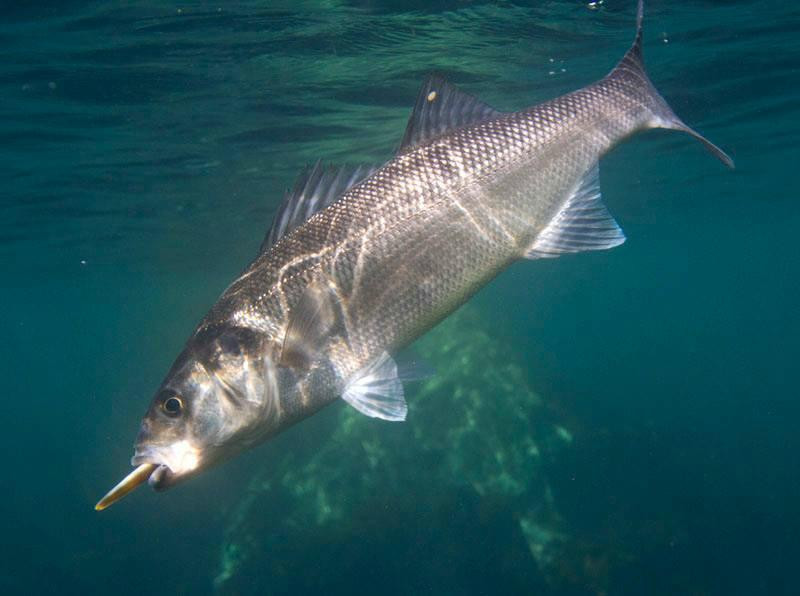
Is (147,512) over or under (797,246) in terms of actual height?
Answer: over

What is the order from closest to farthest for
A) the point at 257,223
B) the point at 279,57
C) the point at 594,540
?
the point at 279,57, the point at 594,540, the point at 257,223

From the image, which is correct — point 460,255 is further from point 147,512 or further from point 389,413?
point 147,512

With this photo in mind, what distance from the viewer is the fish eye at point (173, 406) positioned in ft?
9.82

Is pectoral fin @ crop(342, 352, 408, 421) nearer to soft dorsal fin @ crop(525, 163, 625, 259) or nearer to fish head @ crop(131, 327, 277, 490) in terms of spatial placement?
fish head @ crop(131, 327, 277, 490)

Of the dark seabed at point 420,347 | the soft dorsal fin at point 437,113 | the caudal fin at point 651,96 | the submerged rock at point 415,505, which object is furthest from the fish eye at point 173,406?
the submerged rock at point 415,505

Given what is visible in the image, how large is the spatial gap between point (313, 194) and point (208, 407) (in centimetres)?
143

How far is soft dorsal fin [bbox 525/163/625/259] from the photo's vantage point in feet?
11.9

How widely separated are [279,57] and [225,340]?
9.43 meters

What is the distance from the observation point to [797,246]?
6700cm

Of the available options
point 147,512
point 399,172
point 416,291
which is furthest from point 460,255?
point 147,512

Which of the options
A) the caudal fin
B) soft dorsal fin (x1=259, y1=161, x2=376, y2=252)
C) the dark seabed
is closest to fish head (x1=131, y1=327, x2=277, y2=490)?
soft dorsal fin (x1=259, y1=161, x2=376, y2=252)

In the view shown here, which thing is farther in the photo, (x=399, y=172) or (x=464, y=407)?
(x=464, y=407)

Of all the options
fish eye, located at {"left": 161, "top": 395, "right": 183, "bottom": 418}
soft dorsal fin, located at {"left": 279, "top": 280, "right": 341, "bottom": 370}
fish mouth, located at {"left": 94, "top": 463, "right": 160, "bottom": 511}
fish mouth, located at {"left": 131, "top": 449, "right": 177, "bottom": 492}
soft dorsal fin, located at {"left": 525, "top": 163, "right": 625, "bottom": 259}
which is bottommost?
fish mouth, located at {"left": 131, "top": 449, "right": 177, "bottom": 492}

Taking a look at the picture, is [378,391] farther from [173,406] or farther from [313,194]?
[313,194]
